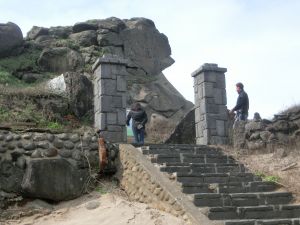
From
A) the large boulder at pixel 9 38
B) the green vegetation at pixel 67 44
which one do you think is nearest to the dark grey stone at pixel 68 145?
the large boulder at pixel 9 38

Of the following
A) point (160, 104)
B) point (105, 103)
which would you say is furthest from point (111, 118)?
point (160, 104)

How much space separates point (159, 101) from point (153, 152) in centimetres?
1016

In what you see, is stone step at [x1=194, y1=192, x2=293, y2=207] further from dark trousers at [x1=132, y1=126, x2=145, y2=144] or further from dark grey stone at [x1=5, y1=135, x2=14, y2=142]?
dark grey stone at [x1=5, y1=135, x2=14, y2=142]

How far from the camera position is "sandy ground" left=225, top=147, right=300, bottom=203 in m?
8.70

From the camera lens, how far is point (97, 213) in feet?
26.5

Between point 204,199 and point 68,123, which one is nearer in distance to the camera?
point 204,199

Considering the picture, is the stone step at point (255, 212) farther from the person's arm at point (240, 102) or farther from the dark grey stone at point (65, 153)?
the person's arm at point (240, 102)

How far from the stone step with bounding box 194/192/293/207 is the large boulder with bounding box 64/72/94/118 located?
7.31 metres

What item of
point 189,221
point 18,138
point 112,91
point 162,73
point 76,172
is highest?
point 162,73

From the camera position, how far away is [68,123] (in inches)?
512

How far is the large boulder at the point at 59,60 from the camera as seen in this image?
1866 cm

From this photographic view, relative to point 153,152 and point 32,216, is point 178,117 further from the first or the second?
point 32,216

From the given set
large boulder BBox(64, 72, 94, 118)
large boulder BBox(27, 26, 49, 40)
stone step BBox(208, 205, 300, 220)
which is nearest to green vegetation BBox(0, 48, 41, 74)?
large boulder BBox(27, 26, 49, 40)

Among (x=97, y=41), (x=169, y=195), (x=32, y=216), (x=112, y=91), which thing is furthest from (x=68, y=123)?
(x=97, y=41)
